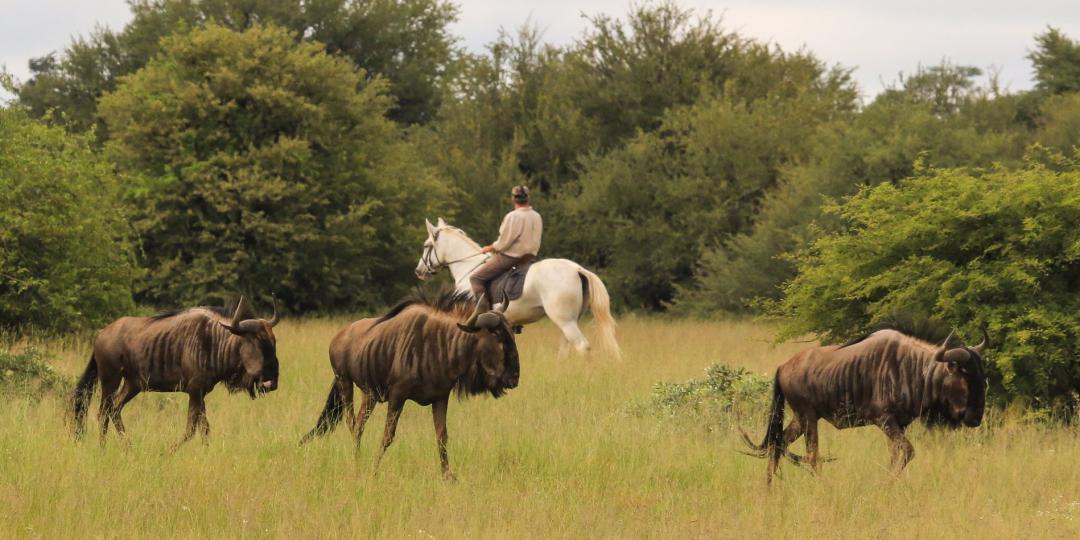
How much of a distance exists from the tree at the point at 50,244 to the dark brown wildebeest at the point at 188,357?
7.44m

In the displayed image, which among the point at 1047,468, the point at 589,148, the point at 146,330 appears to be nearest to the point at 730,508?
the point at 1047,468

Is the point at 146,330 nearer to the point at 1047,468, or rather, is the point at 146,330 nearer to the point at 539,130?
the point at 1047,468

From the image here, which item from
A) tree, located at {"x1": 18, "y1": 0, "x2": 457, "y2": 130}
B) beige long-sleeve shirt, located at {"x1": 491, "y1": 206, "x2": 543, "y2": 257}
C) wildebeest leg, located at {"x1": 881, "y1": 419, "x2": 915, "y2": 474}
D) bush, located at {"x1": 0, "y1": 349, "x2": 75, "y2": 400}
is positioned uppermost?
tree, located at {"x1": 18, "y1": 0, "x2": 457, "y2": 130}

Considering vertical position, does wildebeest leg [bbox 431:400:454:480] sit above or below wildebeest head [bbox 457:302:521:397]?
below

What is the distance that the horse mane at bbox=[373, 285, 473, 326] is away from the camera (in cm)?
884

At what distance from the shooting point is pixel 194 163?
77.9 ft

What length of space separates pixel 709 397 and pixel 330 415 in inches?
147

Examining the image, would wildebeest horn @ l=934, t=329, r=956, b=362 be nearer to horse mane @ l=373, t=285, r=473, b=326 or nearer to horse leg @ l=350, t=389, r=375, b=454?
horse mane @ l=373, t=285, r=473, b=326

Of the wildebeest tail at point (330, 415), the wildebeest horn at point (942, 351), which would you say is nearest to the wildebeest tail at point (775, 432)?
the wildebeest horn at point (942, 351)

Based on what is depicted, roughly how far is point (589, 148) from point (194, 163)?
37.3 ft

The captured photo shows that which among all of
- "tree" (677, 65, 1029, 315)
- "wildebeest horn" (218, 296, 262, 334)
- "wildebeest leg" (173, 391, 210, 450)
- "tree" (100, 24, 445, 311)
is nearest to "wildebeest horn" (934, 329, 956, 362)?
"wildebeest horn" (218, 296, 262, 334)

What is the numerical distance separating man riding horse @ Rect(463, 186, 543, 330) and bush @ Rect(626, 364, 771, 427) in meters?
3.94

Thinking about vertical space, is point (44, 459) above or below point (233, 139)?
below

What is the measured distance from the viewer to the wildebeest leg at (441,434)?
8547 mm
